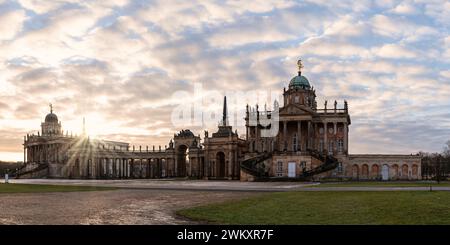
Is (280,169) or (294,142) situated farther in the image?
(294,142)

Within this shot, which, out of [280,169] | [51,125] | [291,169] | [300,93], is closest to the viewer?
[291,169]

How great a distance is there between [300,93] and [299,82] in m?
2.49

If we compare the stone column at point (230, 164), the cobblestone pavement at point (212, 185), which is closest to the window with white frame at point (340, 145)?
the stone column at point (230, 164)

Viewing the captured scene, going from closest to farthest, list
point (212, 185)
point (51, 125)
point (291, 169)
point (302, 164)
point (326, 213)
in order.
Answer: point (326, 213), point (212, 185), point (302, 164), point (291, 169), point (51, 125)

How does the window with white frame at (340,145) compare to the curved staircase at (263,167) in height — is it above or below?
above

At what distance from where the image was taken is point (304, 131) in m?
91.9

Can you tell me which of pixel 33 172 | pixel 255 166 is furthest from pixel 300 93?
pixel 33 172

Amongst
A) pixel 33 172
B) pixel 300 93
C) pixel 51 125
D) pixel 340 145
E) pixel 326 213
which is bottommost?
pixel 33 172

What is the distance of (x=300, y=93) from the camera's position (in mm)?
97875

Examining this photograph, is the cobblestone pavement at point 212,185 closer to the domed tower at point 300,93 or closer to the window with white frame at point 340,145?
the window with white frame at point 340,145

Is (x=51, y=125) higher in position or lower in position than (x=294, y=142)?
higher

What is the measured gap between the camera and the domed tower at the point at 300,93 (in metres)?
97.8

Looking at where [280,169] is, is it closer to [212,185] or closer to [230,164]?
[230,164]
